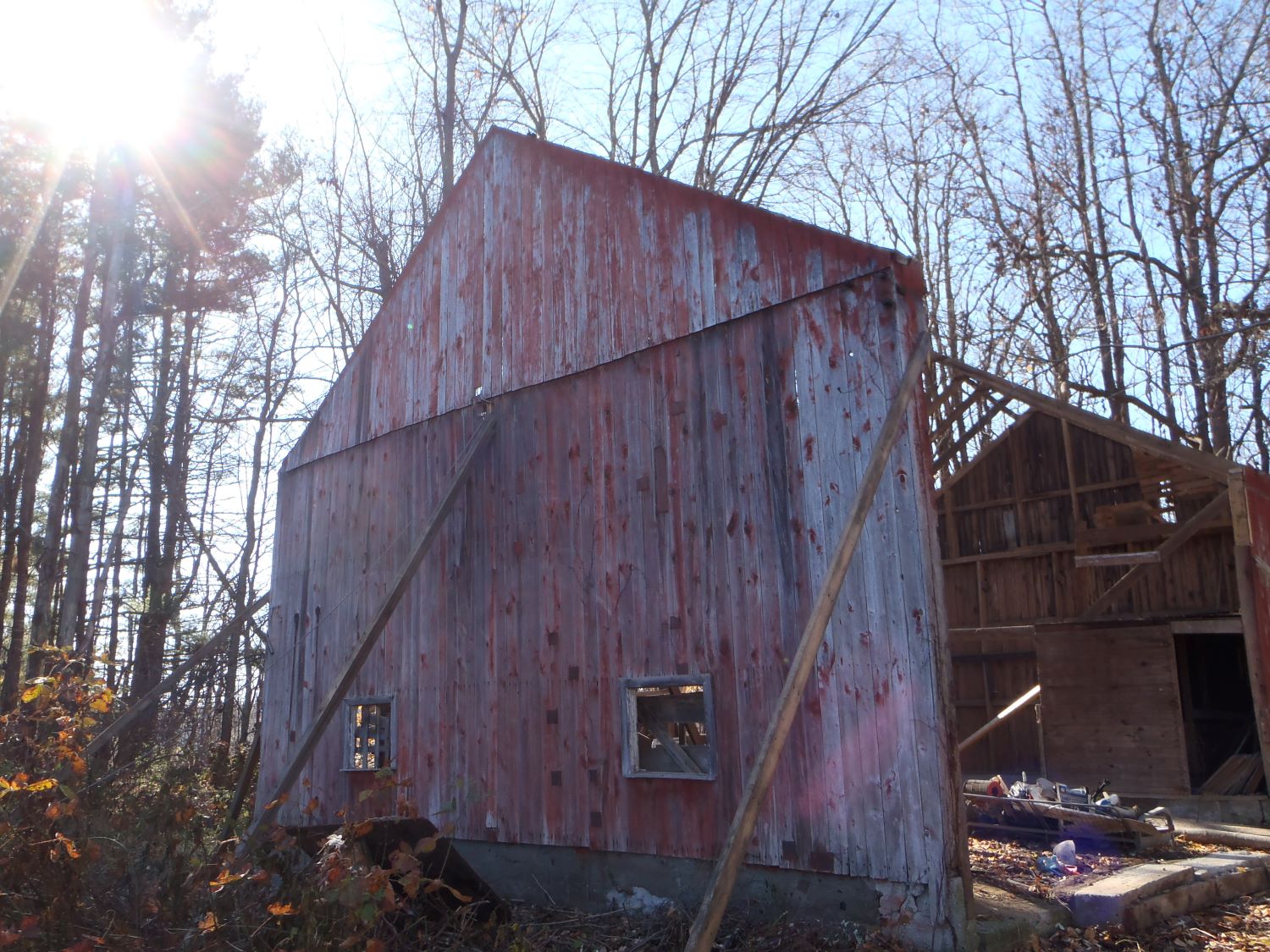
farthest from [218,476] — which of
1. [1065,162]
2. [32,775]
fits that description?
[1065,162]

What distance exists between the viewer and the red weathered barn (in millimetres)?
Answer: 7355

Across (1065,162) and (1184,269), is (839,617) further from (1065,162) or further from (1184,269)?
(1065,162)

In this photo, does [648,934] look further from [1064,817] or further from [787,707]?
[1064,817]

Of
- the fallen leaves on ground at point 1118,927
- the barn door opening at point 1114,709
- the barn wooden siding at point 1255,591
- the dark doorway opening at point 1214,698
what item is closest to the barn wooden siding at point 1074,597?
the barn door opening at point 1114,709

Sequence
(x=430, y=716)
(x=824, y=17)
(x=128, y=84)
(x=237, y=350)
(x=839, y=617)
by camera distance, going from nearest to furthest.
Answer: (x=839, y=617)
(x=430, y=716)
(x=128, y=84)
(x=824, y=17)
(x=237, y=350)

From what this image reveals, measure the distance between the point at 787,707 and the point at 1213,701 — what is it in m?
13.3

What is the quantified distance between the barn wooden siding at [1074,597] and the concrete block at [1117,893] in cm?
581

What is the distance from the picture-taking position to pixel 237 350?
24.7m

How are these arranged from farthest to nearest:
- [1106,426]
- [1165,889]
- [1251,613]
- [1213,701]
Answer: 1. [1213,701]
2. [1251,613]
3. [1106,426]
4. [1165,889]

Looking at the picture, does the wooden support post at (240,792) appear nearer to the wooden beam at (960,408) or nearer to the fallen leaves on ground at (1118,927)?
the fallen leaves on ground at (1118,927)

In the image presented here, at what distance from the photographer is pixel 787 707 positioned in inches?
238

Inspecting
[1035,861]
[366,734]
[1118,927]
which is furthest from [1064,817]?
[366,734]

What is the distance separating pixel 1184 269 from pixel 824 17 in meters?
8.94

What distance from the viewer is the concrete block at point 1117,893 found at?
7.27 meters
